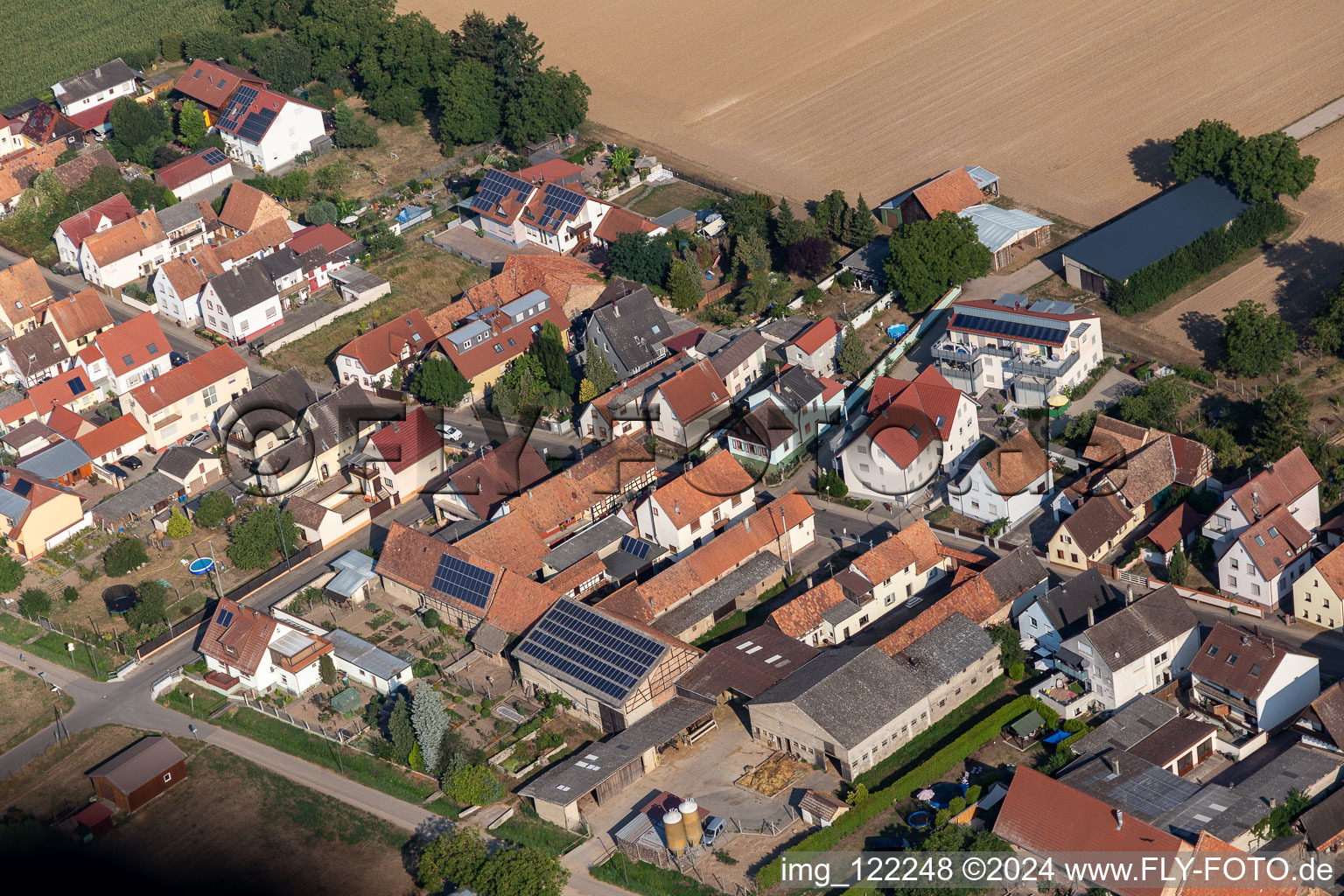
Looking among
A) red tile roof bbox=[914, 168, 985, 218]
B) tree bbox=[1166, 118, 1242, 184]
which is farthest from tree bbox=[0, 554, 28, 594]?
tree bbox=[1166, 118, 1242, 184]

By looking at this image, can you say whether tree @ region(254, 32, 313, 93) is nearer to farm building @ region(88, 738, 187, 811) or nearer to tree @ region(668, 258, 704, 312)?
tree @ region(668, 258, 704, 312)

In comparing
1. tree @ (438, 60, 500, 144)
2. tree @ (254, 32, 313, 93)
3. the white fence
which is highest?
tree @ (254, 32, 313, 93)

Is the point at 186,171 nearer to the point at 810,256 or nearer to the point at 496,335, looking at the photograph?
the point at 496,335

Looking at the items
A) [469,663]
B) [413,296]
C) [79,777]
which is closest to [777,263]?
[413,296]

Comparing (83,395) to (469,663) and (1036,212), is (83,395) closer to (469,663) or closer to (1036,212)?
(469,663)

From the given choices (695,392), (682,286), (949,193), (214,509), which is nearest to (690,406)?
(695,392)

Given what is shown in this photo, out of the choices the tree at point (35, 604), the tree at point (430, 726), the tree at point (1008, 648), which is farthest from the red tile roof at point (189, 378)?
the tree at point (1008, 648)
